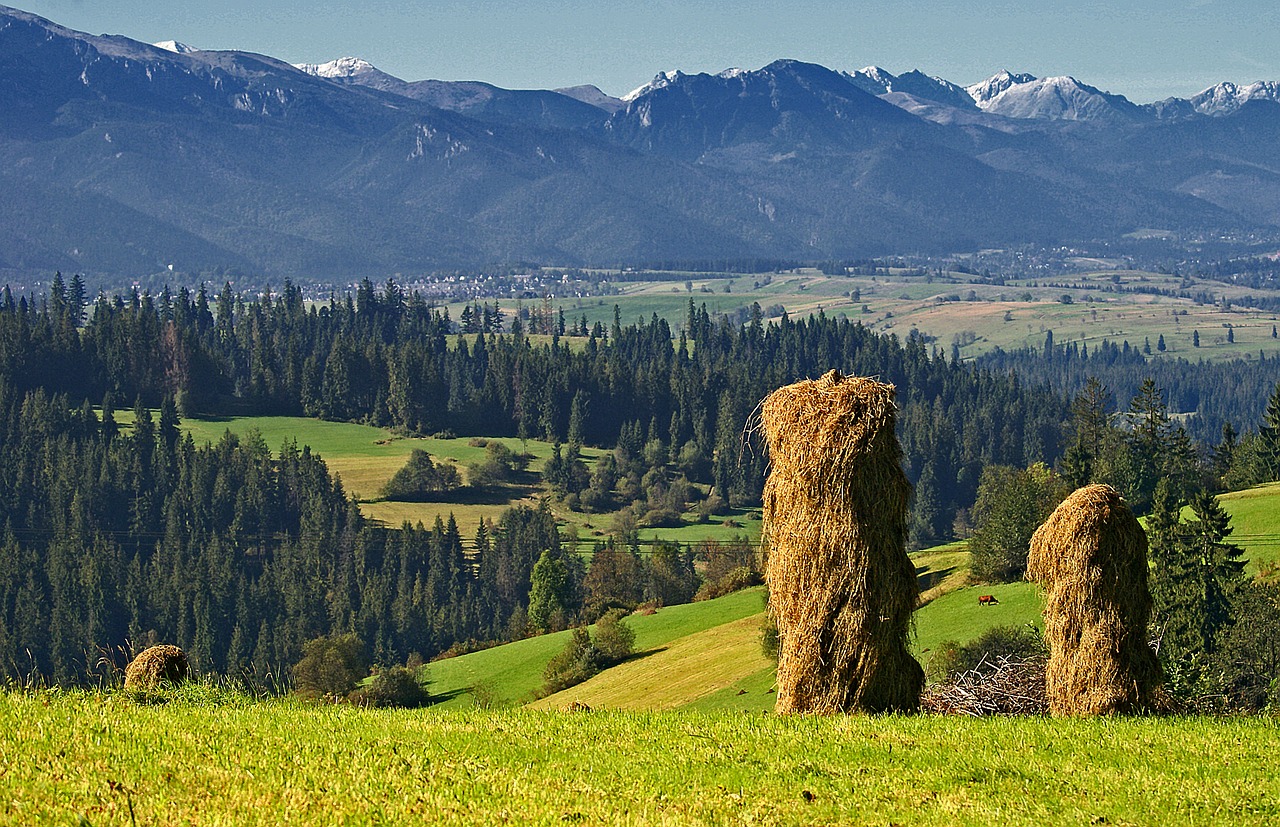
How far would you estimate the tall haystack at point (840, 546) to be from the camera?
20.1m

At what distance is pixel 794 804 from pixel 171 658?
→ 12.7 meters

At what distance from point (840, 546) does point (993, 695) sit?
25.7ft

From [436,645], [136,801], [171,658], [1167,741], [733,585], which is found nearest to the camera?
[136,801]

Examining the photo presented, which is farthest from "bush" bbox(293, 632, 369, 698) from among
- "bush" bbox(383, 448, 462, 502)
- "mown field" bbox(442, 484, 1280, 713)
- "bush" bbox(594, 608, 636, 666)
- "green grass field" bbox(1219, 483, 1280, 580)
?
"bush" bbox(383, 448, 462, 502)

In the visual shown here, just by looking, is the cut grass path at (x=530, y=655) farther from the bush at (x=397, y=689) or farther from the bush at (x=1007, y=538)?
the bush at (x=1007, y=538)

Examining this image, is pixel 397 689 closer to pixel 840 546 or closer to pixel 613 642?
pixel 613 642

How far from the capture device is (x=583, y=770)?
1491cm

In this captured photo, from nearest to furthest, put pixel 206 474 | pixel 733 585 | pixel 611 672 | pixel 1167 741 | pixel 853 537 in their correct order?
1. pixel 1167 741
2. pixel 853 537
3. pixel 611 672
4. pixel 733 585
5. pixel 206 474

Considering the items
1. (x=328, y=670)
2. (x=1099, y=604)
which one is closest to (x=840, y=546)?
(x=1099, y=604)

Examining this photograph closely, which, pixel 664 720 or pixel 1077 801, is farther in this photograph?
pixel 664 720

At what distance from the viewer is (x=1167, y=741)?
17.5 metres

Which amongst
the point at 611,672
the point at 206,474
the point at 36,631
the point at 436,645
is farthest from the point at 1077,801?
the point at 206,474

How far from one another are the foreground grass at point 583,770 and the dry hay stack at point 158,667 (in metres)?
3.82

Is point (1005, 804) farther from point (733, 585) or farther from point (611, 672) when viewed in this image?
point (733, 585)
